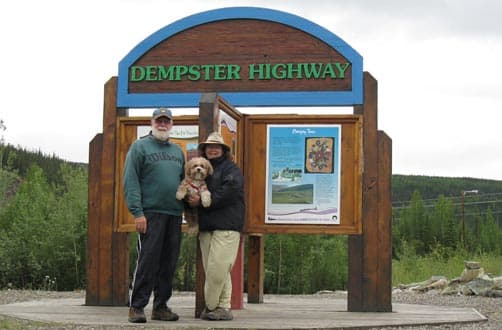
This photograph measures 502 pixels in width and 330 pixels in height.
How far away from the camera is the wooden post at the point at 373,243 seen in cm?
926

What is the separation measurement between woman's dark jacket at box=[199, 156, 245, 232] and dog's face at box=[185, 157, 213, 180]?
17cm

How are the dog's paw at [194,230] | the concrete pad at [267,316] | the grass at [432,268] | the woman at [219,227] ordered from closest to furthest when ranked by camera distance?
the concrete pad at [267,316] → the woman at [219,227] → the dog's paw at [194,230] → the grass at [432,268]

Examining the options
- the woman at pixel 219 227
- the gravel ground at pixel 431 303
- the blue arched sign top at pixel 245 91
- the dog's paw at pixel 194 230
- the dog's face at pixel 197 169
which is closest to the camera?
the gravel ground at pixel 431 303

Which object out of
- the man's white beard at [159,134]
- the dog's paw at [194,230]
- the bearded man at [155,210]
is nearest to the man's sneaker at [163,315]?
the bearded man at [155,210]

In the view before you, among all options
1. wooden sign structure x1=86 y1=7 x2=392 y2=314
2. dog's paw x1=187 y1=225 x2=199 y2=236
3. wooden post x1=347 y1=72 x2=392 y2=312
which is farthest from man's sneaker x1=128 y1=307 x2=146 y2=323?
wooden post x1=347 y1=72 x2=392 y2=312

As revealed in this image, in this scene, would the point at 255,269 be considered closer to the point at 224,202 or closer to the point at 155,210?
the point at 224,202

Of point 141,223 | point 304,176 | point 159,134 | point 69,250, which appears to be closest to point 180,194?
point 141,223

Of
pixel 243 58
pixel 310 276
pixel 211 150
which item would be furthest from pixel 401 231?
pixel 211 150

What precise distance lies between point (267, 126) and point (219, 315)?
2.64 metres

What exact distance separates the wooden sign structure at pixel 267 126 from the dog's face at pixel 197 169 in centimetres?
126

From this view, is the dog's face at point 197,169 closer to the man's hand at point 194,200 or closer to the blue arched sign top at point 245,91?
the man's hand at point 194,200

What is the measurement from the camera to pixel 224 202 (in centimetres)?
783

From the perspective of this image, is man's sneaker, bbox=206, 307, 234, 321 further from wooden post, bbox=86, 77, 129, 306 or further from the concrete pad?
wooden post, bbox=86, 77, 129, 306

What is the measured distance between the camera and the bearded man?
764 cm
